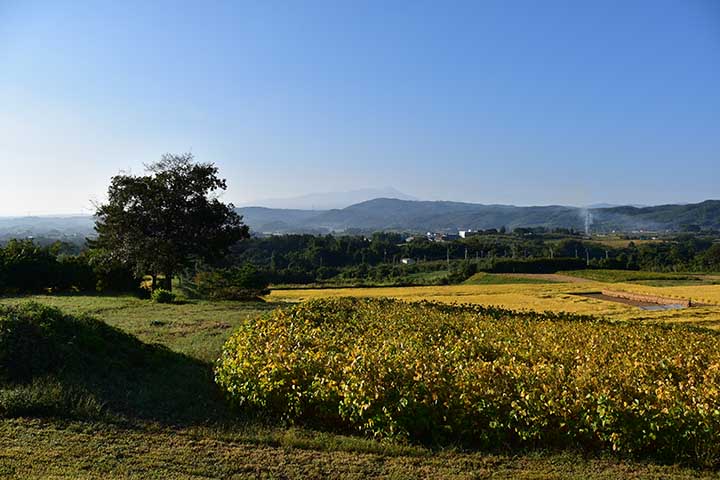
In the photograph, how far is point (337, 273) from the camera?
233 feet

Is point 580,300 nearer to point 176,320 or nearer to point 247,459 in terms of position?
point 176,320

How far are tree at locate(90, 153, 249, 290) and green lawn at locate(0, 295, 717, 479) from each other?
61.1 ft

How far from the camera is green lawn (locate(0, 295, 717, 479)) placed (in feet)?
16.7

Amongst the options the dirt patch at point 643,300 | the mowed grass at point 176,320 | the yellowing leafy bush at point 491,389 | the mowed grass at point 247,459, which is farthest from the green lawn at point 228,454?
the dirt patch at point 643,300

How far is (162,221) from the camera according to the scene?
25109 millimetres

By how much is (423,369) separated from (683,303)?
96.1ft

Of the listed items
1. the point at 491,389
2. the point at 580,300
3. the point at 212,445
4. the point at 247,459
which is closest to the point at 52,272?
the point at 212,445

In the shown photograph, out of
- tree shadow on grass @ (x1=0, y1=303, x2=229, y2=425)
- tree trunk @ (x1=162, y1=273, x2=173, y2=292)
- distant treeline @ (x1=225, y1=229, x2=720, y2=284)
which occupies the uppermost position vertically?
tree shadow on grass @ (x1=0, y1=303, x2=229, y2=425)

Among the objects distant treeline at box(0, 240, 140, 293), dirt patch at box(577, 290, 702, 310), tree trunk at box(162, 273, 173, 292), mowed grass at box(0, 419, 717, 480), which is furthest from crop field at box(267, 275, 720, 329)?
mowed grass at box(0, 419, 717, 480)

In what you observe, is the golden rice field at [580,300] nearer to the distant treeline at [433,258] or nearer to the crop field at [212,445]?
the distant treeline at [433,258]

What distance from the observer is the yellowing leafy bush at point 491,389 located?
5824mm

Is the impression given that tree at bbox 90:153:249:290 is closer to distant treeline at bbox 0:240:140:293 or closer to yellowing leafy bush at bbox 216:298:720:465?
distant treeline at bbox 0:240:140:293

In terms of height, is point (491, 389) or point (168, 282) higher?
point (491, 389)

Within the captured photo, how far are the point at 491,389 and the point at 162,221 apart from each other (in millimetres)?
21568
